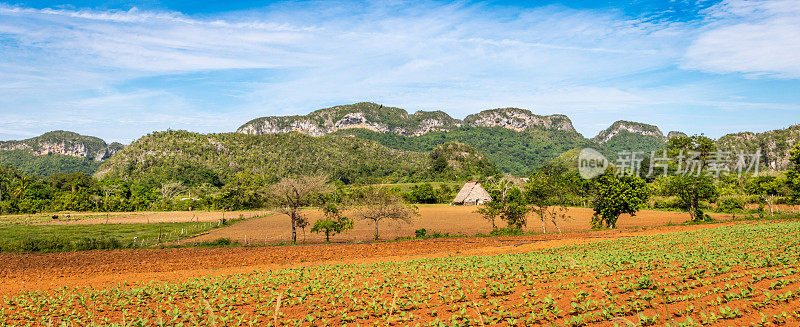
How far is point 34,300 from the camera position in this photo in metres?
14.1

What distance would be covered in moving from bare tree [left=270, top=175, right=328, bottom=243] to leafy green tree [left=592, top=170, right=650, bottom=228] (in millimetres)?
24721

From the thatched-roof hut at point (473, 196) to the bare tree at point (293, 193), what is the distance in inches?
2166

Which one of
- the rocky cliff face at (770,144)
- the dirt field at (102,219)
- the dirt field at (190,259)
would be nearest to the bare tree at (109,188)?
the dirt field at (102,219)

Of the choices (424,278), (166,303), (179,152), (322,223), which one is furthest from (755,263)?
(179,152)

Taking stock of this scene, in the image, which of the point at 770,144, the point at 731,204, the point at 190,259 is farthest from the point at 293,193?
the point at 770,144

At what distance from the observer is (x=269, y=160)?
145m

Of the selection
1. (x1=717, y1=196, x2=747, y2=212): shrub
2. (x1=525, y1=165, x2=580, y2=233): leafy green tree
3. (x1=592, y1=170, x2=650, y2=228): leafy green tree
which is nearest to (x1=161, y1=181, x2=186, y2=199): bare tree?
(x1=525, y1=165, x2=580, y2=233): leafy green tree

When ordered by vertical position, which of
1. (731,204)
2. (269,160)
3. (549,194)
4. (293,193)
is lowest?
(731,204)

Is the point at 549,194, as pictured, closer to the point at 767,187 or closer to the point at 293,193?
the point at 293,193

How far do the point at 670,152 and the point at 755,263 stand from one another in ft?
332

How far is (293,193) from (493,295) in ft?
80.8

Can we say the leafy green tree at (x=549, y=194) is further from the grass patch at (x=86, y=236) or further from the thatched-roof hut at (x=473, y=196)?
the grass patch at (x=86, y=236)

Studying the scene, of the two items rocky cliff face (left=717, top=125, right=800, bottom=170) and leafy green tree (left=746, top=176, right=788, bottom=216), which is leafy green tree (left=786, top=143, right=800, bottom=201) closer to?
leafy green tree (left=746, top=176, right=788, bottom=216)

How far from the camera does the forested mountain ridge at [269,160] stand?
13150 cm
